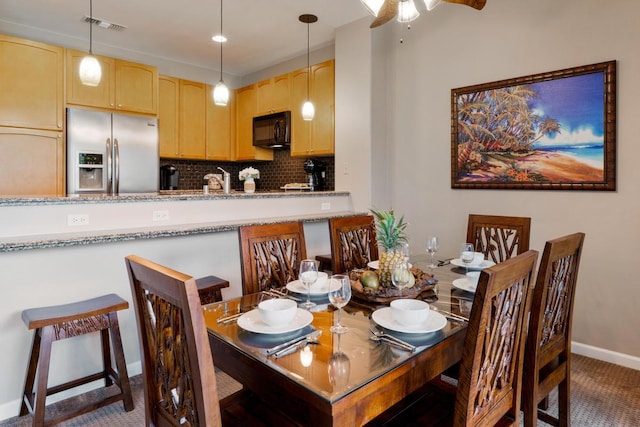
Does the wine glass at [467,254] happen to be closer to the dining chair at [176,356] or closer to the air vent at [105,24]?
the dining chair at [176,356]

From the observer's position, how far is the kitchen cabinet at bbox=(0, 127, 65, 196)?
3.65 metres

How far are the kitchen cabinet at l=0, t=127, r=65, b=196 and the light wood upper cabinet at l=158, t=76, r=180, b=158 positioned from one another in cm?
117

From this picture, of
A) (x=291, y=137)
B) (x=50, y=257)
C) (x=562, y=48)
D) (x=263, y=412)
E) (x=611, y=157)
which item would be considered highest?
(x=562, y=48)

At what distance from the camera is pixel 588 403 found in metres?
2.23

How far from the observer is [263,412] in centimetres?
138

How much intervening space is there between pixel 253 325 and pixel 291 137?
11.9ft

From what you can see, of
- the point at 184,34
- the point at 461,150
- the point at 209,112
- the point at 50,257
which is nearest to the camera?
the point at 50,257

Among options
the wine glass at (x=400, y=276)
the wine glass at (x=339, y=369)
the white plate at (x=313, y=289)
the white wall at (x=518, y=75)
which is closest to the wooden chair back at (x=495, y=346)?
the wine glass at (x=339, y=369)

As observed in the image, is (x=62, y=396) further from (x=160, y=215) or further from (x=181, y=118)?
(x=181, y=118)

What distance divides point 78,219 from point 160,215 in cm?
48

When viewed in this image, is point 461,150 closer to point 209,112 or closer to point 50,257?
point 50,257

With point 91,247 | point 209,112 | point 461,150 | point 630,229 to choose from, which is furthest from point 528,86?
point 209,112

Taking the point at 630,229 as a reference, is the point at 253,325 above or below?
below

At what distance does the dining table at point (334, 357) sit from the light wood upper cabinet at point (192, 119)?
3.91 metres
